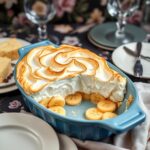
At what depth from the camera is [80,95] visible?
0.65m

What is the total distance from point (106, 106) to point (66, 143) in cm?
10

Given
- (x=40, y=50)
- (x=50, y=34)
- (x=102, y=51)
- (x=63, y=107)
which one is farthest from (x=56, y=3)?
(x=63, y=107)

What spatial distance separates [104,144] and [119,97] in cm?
9

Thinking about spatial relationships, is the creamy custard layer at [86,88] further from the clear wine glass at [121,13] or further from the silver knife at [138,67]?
the clear wine glass at [121,13]

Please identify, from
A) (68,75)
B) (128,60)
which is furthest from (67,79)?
(128,60)

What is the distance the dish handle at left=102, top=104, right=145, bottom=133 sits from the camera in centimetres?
50

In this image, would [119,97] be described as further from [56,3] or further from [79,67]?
[56,3]

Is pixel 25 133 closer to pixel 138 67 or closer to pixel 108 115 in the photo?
pixel 108 115

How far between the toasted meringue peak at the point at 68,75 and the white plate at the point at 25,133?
2.0 inches

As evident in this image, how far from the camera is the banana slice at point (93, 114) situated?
0.59 m

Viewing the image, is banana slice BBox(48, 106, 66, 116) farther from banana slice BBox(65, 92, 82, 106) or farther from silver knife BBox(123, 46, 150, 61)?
silver knife BBox(123, 46, 150, 61)

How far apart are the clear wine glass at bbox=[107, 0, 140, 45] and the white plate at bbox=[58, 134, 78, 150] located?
0.39 m

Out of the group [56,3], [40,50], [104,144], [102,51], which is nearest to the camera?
[104,144]

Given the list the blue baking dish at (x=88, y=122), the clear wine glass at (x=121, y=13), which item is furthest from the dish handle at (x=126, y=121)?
the clear wine glass at (x=121, y=13)
